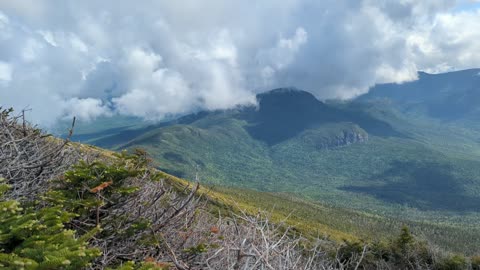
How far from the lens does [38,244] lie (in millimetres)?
3160

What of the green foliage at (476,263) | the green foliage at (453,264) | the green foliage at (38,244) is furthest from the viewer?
the green foliage at (476,263)

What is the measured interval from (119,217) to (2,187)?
1.89 meters

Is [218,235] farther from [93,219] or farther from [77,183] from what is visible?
[77,183]

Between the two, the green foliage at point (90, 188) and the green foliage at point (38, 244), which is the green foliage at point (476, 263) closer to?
the green foliage at point (90, 188)

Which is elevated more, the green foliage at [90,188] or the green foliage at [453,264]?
the green foliage at [90,188]

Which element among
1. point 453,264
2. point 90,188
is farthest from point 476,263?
point 90,188

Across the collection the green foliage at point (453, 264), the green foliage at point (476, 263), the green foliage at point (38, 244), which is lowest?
the green foliage at point (476, 263)

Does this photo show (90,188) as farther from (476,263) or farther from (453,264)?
(476,263)

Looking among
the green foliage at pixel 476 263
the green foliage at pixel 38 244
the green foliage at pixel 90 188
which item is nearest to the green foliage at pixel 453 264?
the green foliage at pixel 476 263

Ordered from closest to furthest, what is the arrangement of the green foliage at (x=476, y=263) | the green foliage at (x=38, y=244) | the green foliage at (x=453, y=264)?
the green foliage at (x=38, y=244)
the green foliage at (x=453, y=264)
the green foliage at (x=476, y=263)

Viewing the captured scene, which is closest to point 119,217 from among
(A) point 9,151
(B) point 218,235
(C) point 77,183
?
(C) point 77,183

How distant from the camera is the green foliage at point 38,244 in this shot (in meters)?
2.85

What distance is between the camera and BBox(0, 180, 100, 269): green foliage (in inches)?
112

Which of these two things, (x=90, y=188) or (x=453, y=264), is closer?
(x=90, y=188)
